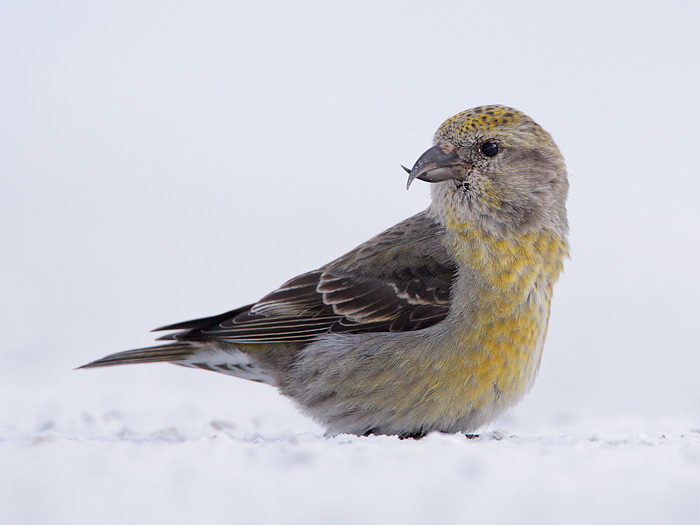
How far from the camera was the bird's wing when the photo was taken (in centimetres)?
434

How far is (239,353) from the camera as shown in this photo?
4719mm

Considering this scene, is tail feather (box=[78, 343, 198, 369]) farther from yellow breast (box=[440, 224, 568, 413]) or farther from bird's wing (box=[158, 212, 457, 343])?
yellow breast (box=[440, 224, 568, 413])

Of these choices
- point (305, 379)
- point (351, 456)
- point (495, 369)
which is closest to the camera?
point (351, 456)

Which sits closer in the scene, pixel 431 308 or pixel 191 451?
pixel 191 451

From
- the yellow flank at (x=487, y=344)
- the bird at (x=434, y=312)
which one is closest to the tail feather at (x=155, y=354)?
the bird at (x=434, y=312)

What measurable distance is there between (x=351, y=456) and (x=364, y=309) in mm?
1519

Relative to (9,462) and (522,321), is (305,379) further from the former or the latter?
(9,462)

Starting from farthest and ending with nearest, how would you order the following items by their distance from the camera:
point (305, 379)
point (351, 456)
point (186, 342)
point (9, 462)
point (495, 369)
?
1. point (186, 342)
2. point (305, 379)
3. point (495, 369)
4. point (351, 456)
5. point (9, 462)

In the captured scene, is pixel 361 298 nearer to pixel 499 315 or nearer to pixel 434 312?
pixel 434 312

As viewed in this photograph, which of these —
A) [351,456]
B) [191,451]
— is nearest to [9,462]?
[191,451]

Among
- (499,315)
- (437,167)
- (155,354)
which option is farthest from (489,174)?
(155,354)

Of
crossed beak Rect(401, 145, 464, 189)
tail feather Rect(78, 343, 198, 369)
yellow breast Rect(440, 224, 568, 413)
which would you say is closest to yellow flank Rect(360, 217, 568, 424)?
yellow breast Rect(440, 224, 568, 413)

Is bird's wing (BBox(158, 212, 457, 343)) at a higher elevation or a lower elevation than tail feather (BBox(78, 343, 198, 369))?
higher

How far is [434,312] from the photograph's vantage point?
167 inches
